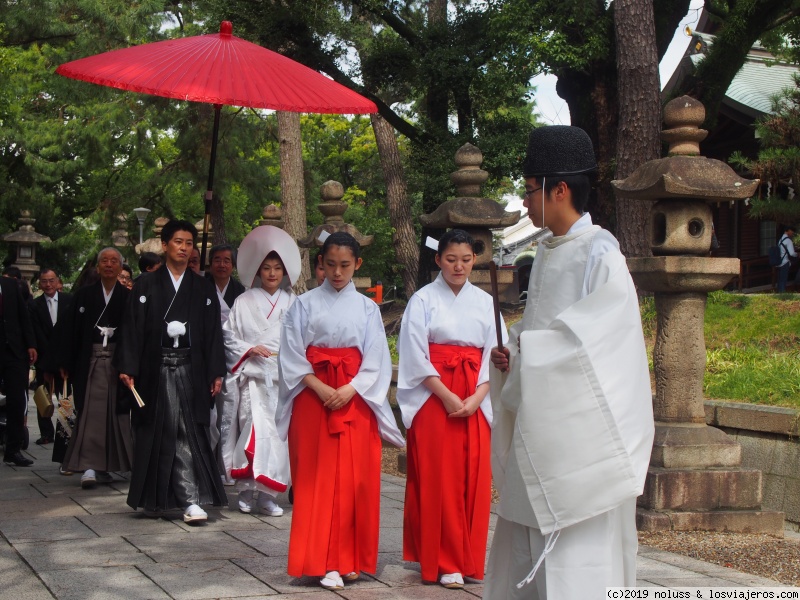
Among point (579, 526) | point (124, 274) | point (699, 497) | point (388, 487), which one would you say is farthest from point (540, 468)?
point (124, 274)

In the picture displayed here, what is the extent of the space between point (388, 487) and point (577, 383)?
17.3 ft

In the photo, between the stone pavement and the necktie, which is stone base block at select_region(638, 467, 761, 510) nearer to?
the stone pavement

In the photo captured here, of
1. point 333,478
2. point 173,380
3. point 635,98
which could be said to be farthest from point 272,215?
point 333,478

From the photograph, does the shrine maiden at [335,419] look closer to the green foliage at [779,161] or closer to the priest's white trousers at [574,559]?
the priest's white trousers at [574,559]

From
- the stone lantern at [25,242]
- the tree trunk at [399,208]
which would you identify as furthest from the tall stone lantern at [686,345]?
the stone lantern at [25,242]

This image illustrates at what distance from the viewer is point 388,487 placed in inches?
321

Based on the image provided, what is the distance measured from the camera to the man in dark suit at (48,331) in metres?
8.52

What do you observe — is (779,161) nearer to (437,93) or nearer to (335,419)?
(437,93)

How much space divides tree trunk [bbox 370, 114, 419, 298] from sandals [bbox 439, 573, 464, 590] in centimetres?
1533

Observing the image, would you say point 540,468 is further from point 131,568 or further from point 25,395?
point 25,395

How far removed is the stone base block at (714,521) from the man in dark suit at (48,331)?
5080 millimetres

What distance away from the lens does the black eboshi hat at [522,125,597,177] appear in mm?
3332

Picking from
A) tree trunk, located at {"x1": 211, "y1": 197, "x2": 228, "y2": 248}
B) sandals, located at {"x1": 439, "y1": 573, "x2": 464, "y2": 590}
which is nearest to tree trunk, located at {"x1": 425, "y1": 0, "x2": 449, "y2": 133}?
tree trunk, located at {"x1": 211, "y1": 197, "x2": 228, "y2": 248}

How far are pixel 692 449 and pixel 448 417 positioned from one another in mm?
2358
